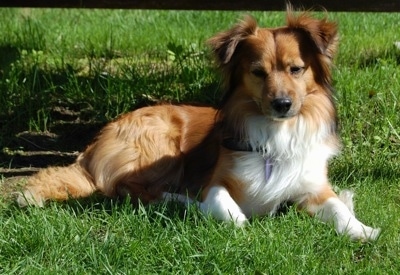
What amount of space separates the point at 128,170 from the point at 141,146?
0.58ft

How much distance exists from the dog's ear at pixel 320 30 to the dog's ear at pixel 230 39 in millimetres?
218

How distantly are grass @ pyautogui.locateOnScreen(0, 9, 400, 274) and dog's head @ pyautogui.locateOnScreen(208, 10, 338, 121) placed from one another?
0.61 m

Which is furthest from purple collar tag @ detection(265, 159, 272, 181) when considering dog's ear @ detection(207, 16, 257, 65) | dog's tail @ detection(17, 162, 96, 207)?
dog's tail @ detection(17, 162, 96, 207)

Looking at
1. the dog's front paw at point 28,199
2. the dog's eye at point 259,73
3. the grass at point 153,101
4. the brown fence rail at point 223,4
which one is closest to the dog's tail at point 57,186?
the dog's front paw at point 28,199

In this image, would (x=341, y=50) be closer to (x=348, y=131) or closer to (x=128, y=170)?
(x=348, y=131)

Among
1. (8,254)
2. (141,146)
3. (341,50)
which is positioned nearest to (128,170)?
(141,146)

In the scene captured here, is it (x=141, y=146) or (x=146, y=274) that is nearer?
(x=146, y=274)

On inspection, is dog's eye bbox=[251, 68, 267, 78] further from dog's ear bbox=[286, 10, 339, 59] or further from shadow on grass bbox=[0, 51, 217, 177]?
shadow on grass bbox=[0, 51, 217, 177]

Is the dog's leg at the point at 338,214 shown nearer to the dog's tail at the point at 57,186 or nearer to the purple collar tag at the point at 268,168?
the purple collar tag at the point at 268,168

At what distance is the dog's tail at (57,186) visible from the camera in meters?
4.17

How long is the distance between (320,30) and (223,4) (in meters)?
1.44

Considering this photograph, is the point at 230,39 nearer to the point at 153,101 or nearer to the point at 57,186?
the point at 57,186

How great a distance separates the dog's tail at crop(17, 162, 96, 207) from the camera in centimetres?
417

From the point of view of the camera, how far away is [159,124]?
4711 millimetres
